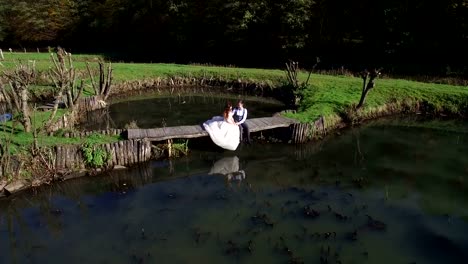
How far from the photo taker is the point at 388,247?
14.3m

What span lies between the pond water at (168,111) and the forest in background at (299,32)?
1543cm

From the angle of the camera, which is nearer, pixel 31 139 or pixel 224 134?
pixel 31 139

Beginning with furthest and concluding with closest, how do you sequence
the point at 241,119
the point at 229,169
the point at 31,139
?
the point at 241,119 < the point at 229,169 < the point at 31,139

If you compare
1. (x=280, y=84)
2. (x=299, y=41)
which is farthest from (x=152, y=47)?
(x=280, y=84)

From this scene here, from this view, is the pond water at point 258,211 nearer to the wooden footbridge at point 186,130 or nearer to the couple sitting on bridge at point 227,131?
the couple sitting on bridge at point 227,131

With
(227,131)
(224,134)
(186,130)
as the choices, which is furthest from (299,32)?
(186,130)

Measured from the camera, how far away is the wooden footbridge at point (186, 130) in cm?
2161

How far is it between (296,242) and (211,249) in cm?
286

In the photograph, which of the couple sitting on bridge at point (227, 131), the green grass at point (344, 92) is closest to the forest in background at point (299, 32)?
the green grass at point (344, 92)

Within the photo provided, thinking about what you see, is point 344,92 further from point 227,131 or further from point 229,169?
point 229,169

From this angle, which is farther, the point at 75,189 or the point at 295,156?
the point at 295,156

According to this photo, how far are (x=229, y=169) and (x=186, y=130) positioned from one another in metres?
3.49

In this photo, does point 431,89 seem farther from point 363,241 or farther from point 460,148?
point 363,241

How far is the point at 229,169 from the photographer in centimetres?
2098
